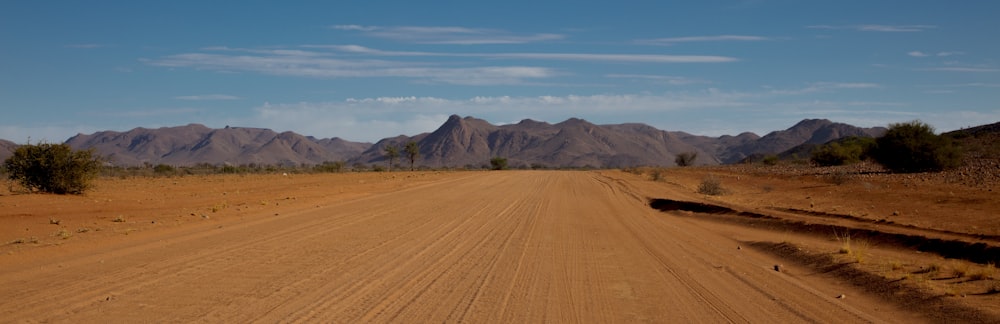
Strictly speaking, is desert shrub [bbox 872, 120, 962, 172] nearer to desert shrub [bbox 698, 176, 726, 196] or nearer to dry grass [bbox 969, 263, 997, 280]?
desert shrub [bbox 698, 176, 726, 196]

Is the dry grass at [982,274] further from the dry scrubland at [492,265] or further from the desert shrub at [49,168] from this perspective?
the desert shrub at [49,168]

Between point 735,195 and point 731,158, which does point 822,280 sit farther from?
point 731,158

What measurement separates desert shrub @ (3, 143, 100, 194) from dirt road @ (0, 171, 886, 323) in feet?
54.1

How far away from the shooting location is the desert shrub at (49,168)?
28.2 m

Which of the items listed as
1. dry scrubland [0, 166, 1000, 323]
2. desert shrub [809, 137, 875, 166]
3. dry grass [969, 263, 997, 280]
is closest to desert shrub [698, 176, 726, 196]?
dry scrubland [0, 166, 1000, 323]

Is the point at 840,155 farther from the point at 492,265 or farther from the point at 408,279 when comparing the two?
the point at 408,279

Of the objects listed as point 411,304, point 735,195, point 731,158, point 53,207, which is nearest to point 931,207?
point 735,195

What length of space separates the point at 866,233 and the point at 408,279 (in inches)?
440

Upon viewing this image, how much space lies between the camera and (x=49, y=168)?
1110 inches

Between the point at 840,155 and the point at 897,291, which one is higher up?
the point at 840,155

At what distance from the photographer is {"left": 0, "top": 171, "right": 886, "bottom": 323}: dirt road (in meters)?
7.58

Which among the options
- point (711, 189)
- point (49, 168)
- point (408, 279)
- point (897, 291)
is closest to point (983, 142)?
point (711, 189)

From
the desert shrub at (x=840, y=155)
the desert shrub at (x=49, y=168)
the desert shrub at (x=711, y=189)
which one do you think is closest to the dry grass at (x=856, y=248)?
the desert shrub at (x=711, y=189)

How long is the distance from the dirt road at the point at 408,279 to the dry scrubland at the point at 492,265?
0.13ft
